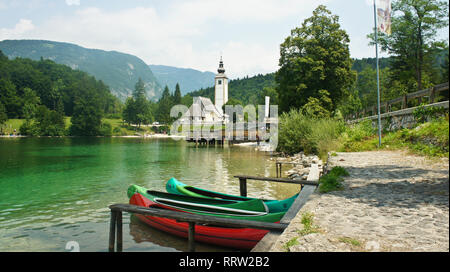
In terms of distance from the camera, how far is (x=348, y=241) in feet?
10.7

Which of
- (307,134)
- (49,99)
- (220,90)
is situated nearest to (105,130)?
(49,99)

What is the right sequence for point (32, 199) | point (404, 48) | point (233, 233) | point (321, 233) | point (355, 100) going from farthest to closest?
point (355, 100) → point (404, 48) → point (32, 199) → point (233, 233) → point (321, 233)

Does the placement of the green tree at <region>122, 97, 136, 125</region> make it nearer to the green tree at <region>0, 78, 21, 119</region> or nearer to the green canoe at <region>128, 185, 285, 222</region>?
the green tree at <region>0, 78, 21, 119</region>

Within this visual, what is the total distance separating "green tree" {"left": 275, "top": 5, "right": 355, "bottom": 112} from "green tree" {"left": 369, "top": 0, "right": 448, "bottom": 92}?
410cm

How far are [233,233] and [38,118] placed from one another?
332 feet

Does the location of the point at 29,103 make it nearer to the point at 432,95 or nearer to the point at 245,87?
the point at 245,87

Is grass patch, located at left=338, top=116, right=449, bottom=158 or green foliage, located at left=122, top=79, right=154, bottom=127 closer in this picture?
grass patch, located at left=338, top=116, right=449, bottom=158

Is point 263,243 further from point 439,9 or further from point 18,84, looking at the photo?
point 18,84

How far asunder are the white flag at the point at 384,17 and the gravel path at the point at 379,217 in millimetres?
8267

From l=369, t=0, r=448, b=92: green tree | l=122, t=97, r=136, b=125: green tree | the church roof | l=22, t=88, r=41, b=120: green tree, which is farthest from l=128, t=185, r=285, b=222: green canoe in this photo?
l=122, t=97, r=136, b=125: green tree

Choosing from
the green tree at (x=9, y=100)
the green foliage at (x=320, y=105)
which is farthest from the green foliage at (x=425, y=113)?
the green tree at (x=9, y=100)

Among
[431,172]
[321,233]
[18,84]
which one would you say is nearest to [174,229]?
[321,233]

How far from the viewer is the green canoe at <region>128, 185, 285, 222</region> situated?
5.61m

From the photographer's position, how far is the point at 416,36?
2738 cm
